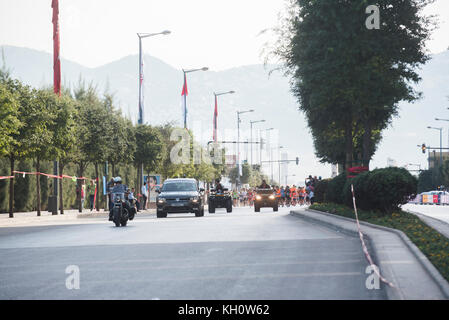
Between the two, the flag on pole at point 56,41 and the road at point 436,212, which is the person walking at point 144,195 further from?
the road at point 436,212

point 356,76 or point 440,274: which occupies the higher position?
point 356,76

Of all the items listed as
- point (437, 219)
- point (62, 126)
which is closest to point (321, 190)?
point (62, 126)

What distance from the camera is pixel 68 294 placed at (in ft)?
29.8

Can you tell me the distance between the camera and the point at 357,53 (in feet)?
96.4

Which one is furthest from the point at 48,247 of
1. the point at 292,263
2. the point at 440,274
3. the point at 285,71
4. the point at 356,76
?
the point at 285,71

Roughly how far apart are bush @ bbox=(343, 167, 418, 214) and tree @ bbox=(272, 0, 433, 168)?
21.4ft

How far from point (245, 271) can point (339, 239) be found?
6878 mm

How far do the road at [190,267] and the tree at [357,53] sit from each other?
39.1 feet

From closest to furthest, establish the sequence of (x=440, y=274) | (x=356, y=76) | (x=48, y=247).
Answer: (x=440, y=274) → (x=48, y=247) → (x=356, y=76)

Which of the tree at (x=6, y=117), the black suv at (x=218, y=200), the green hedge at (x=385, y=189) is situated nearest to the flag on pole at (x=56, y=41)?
the tree at (x=6, y=117)

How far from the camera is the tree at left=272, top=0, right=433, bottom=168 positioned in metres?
28.9

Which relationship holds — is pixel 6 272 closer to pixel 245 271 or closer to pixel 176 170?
pixel 245 271

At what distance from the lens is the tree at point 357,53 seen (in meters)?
28.9
